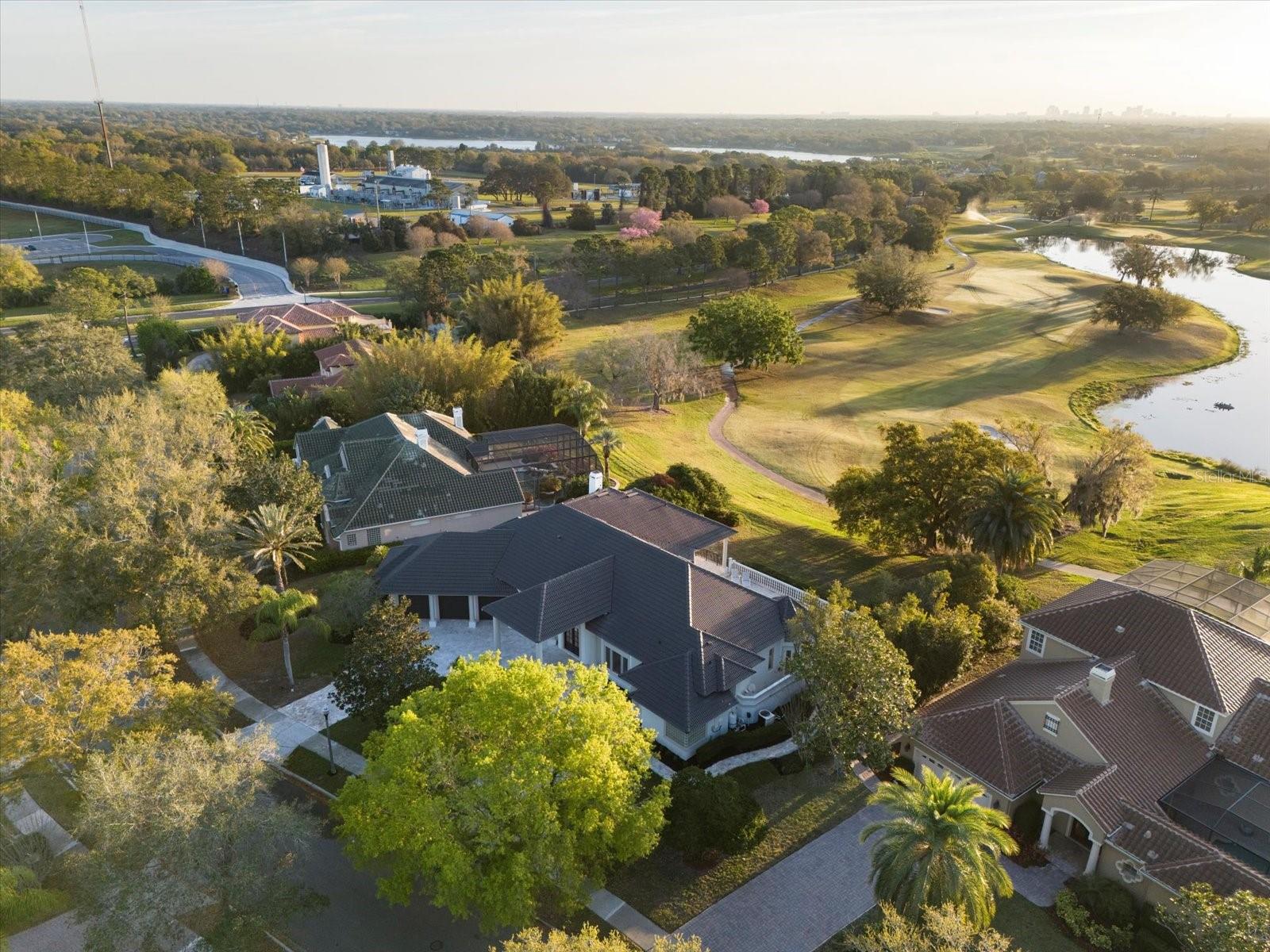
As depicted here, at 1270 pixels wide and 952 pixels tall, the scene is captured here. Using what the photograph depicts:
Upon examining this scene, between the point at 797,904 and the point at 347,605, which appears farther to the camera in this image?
the point at 347,605

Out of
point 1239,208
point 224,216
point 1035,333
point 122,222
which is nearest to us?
point 1035,333

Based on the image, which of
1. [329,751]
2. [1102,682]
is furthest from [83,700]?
[1102,682]

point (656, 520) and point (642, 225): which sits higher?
point (642, 225)

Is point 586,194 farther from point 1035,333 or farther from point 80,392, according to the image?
point 80,392

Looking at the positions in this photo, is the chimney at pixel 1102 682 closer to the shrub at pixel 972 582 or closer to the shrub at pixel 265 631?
the shrub at pixel 972 582

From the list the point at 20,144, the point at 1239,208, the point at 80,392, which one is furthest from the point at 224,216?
the point at 1239,208

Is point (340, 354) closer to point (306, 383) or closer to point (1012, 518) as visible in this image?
point (306, 383)

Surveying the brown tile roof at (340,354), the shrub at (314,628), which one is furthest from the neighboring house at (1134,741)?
the brown tile roof at (340,354)
